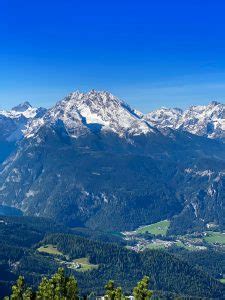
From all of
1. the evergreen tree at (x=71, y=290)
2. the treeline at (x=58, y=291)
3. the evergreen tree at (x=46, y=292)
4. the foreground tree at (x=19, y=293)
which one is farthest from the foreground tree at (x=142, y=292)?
the foreground tree at (x=19, y=293)

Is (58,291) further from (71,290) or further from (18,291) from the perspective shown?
(18,291)

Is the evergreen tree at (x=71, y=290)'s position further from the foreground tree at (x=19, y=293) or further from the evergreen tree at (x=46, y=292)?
the foreground tree at (x=19, y=293)

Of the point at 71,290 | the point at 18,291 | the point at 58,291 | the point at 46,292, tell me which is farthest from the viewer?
the point at 71,290

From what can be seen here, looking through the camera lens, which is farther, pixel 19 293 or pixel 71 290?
pixel 71 290

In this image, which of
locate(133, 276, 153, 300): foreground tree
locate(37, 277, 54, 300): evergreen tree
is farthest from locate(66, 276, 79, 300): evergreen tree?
locate(133, 276, 153, 300): foreground tree

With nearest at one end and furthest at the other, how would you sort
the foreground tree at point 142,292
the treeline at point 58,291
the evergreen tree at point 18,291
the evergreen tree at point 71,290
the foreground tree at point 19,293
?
the foreground tree at point 142,292 → the treeline at point 58,291 → the foreground tree at point 19,293 → the evergreen tree at point 18,291 → the evergreen tree at point 71,290

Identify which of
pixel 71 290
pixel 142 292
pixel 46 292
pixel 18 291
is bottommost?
pixel 18 291

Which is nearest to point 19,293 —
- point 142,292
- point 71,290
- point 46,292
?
point 46,292

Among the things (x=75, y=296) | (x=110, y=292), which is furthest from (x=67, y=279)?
(x=110, y=292)

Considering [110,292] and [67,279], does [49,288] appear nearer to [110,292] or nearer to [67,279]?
[67,279]

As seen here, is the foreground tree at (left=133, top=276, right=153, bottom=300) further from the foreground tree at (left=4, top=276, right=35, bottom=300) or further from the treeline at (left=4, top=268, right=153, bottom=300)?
the foreground tree at (left=4, top=276, right=35, bottom=300)

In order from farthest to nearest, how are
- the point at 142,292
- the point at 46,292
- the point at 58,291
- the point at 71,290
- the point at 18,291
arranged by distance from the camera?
the point at 71,290 < the point at 58,291 < the point at 18,291 < the point at 46,292 < the point at 142,292

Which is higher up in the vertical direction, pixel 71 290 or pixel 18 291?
pixel 71 290
